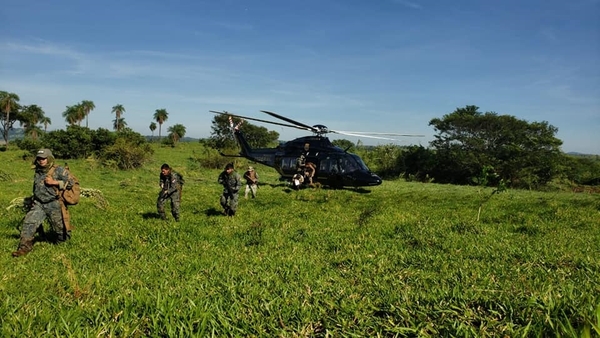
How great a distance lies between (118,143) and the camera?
3158 centimetres

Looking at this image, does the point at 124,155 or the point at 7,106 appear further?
the point at 7,106

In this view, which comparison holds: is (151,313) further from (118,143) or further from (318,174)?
(118,143)

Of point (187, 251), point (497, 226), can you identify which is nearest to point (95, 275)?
point (187, 251)

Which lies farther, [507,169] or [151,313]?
[507,169]

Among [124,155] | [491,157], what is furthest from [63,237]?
[491,157]

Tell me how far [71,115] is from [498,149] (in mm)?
81008

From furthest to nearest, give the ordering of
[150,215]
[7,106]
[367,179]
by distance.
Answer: [7,106] → [367,179] → [150,215]

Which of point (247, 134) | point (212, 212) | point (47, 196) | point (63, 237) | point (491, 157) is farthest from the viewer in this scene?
point (247, 134)

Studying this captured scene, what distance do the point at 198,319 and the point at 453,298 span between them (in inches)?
75.5

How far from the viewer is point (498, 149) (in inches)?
1549

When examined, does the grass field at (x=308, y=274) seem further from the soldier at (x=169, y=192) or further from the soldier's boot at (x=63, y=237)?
the soldier at (x=169, y=192)

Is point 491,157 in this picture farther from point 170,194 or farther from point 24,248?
point 24,248

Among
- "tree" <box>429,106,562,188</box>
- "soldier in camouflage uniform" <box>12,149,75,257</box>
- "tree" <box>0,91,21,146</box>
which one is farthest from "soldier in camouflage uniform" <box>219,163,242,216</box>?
"tree" <box>0,91,21,146</box>

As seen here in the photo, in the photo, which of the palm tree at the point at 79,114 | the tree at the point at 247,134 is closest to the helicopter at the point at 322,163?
the tree at the point at 247,134
